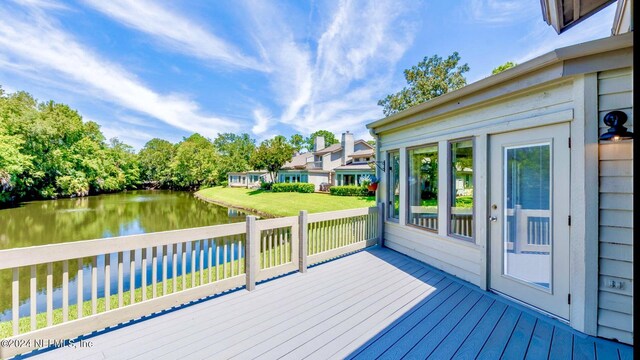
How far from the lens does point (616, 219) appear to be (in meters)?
2.19

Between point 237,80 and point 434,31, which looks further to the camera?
point 237,80

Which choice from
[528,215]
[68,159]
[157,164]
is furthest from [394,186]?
[157,164]

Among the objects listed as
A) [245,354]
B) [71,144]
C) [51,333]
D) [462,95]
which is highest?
[71,144]

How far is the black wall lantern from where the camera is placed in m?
2.02

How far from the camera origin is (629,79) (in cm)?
212

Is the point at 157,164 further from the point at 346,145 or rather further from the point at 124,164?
the point at 346,145

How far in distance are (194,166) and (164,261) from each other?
129ft

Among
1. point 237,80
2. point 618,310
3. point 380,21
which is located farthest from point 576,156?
point 237,80

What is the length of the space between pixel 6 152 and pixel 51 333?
2329 cm

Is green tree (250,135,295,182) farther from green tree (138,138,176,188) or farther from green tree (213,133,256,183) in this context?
green tree (138,138,176,188)

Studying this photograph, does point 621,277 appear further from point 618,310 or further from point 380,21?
point 380,21

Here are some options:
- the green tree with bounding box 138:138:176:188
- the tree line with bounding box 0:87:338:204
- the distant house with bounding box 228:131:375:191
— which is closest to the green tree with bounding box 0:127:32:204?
the tree line with bounding box 0:87:338:204

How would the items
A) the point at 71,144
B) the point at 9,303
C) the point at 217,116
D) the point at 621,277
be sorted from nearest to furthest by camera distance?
1. the point at 621,277
2. the point at 9,303
3. the point at 71,144
4. the point at 217,116

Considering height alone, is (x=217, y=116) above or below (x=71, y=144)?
above
